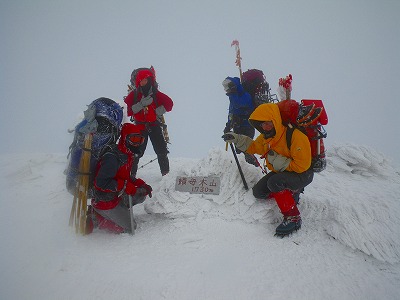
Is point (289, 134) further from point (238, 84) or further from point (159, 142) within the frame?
point (159, 142)

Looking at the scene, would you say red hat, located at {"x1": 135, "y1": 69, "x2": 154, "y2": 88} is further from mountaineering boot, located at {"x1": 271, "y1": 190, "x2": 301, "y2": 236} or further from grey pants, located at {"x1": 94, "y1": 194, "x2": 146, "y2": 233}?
mountaineering boot, located at {"x1": 271, "y1": 190, "x2": 301, "y2": 236}

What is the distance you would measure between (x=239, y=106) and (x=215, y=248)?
2900mm

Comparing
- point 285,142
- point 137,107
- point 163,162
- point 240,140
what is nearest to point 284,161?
point 285,142

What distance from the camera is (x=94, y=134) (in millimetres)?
3121

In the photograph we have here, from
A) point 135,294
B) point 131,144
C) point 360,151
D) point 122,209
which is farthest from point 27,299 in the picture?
point 360,151

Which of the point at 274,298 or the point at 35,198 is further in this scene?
the point at 35,198

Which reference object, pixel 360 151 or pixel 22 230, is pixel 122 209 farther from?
pixel 360 151

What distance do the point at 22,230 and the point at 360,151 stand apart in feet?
23.8

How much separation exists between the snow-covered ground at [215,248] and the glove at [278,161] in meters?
0.72

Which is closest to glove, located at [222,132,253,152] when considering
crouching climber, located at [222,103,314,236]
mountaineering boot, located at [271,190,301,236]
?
crouching climber, located at [222,103,314,236]

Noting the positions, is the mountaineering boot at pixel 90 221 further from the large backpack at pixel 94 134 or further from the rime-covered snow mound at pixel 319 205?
the rime-covered snow mound at pixel 319 205

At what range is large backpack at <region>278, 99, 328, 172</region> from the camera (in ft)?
10.4

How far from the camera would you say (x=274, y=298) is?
220 cm

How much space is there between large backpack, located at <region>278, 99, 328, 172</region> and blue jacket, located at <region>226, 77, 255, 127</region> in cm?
161
